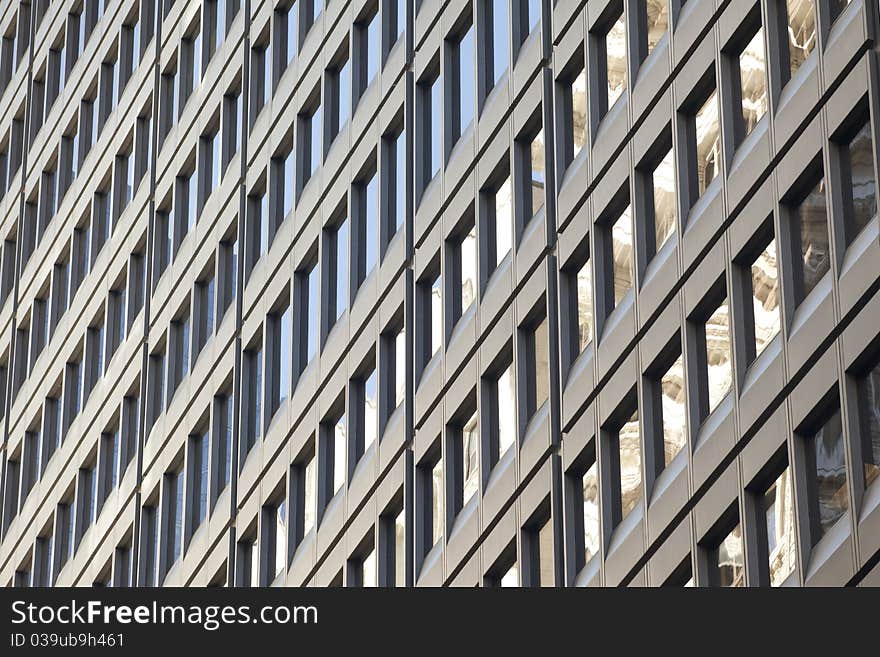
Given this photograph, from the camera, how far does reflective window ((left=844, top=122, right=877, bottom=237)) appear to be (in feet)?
115

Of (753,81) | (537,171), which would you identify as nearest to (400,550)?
(537,171)

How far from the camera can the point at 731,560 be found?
37.1 meters

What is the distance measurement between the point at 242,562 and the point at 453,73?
13.2 metres

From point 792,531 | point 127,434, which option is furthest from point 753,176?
point 127,434

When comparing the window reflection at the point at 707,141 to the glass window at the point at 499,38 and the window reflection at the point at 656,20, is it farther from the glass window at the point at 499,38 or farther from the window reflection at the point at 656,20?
the glass window at the point at 499,38

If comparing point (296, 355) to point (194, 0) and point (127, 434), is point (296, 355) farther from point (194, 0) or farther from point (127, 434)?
point (194, 0)

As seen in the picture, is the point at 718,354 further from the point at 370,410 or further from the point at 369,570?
the point at 370,410

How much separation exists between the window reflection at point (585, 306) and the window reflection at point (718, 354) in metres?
4.09

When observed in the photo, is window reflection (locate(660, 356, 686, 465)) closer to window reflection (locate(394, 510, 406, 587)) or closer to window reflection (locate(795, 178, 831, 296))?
window reflection (locate(795, 178, 831, 296))

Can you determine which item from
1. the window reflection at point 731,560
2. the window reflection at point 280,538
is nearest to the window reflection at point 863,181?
the window reflection at point 731,560

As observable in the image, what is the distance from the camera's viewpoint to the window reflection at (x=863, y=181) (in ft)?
115

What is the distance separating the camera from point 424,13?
50375 mm

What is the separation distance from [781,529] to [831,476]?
156 cm

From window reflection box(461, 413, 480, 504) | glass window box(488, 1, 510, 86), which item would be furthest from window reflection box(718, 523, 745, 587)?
glass window box(488, 1, 510, 86)
